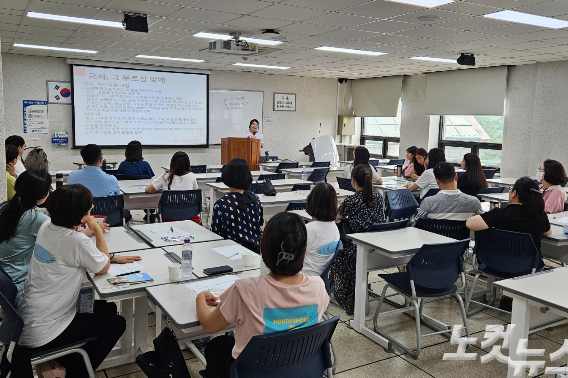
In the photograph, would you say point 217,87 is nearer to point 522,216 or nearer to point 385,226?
point 385,226

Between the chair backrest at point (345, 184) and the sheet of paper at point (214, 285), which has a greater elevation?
the chair backrest at point (345, 184)

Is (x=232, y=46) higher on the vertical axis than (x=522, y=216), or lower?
higher

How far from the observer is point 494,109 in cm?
952

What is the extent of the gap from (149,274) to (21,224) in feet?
2.50

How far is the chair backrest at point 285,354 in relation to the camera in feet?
5.82

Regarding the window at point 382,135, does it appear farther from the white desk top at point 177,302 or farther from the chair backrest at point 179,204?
the white desk top at point 177,302

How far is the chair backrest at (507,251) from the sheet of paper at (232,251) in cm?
192

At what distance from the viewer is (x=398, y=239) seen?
3602 millimetres

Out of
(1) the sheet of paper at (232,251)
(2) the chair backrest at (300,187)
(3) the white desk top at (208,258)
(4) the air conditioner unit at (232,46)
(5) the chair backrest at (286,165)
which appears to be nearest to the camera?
(3) the white desk top at (208,258)

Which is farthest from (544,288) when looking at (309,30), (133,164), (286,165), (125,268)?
(286,165)

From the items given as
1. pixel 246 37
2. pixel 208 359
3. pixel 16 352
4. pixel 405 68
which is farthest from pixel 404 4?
pixel 405 68

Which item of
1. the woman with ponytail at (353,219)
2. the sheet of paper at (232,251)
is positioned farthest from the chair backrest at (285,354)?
the woman with ponytail at (353,219)

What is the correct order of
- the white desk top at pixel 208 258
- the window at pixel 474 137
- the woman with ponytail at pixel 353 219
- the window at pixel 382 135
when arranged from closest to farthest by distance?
the white desk top at pixel 208 258
the woman with ponytail at pixel 353 219
the window at pixel 474 137
the window at pixel 382 135

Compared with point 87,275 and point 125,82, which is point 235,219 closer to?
point 87,275
